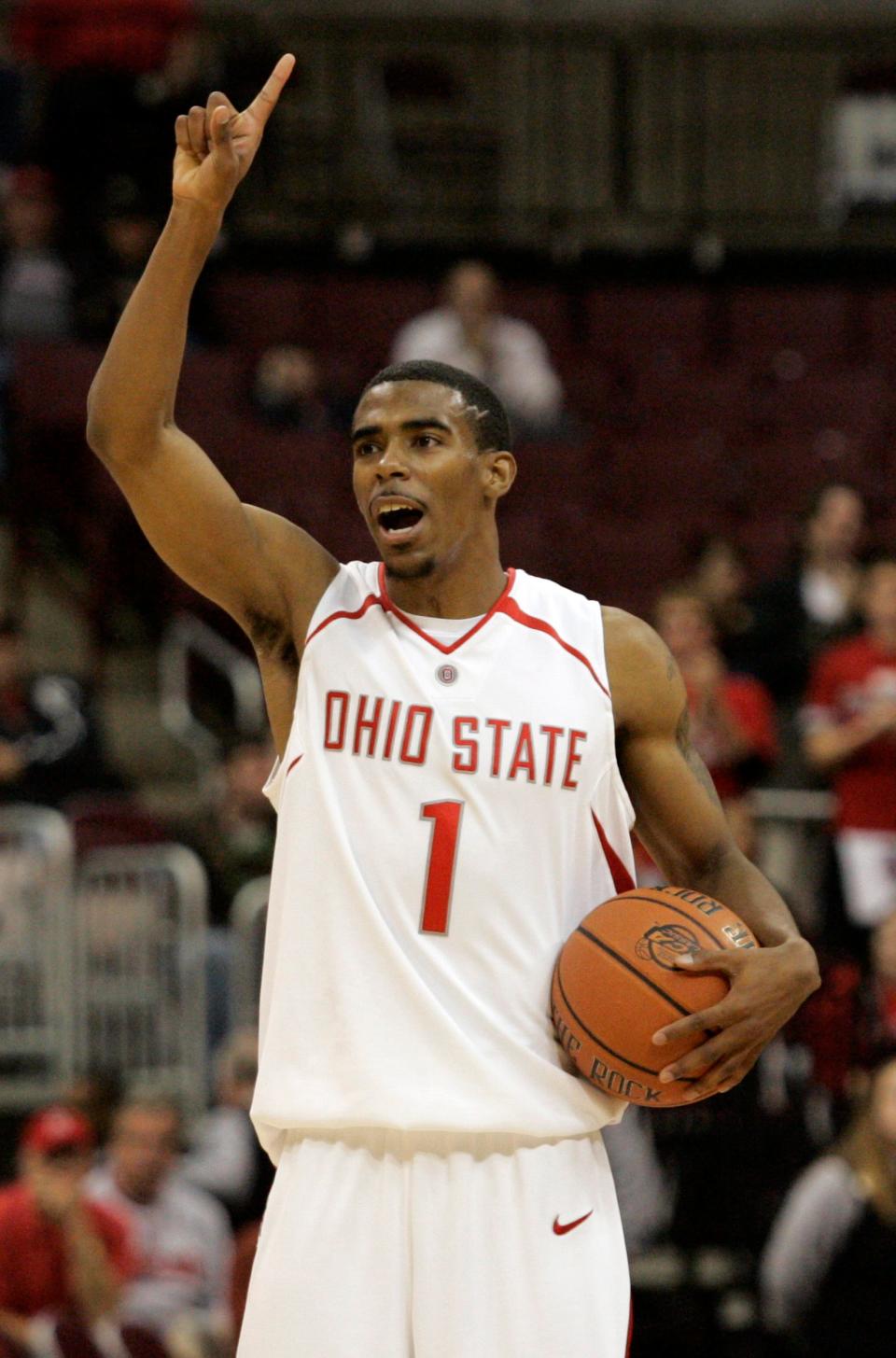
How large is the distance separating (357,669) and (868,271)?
34.7 ft

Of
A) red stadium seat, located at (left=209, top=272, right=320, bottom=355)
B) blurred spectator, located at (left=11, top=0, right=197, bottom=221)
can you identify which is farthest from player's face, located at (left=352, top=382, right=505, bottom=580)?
red stadium seat, located at (left=209, top=272, right=320, bottom=355)

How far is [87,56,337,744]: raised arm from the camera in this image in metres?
3.70

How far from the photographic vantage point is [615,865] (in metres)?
4.02

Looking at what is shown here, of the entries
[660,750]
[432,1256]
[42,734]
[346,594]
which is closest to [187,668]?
[42,734]

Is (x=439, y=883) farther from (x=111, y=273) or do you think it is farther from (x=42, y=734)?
(x=111, y=273)

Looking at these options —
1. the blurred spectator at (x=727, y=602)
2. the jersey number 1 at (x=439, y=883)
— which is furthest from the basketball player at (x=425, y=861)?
the blurred spectator at (x=727, y=602)

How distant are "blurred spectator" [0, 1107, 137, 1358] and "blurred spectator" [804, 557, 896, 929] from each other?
3.04m

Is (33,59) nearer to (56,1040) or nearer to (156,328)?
(56,1040)

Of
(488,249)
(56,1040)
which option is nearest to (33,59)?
(488,249)

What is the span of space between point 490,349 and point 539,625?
25.0ft

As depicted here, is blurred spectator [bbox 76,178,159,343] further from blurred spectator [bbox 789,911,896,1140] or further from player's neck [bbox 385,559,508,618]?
player's neck [bbox 385,559,508,618]

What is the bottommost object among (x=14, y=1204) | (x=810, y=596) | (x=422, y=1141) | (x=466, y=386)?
(x=14, y=1204)

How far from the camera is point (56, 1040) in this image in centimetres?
848

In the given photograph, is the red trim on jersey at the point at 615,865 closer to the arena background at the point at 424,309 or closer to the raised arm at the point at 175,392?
the raised arm at the point at 175,392
